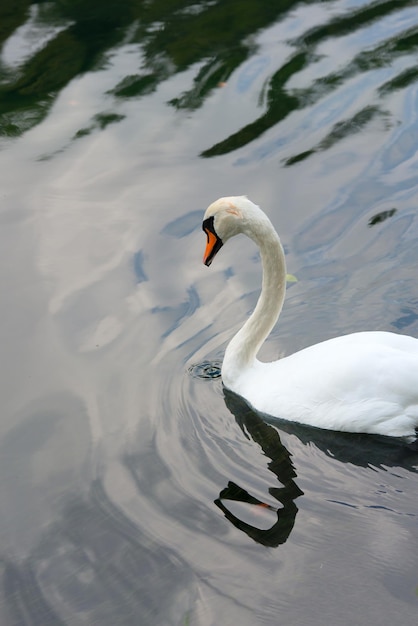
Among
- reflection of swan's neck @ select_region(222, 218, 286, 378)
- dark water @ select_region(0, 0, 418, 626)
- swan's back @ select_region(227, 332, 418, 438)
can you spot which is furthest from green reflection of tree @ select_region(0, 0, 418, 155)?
swan's back @ select_region(227, 332, 418, 438)

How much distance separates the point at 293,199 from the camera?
27.5ft

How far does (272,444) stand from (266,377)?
504mm

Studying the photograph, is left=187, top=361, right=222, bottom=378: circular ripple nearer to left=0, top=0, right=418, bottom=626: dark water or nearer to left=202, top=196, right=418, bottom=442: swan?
left=0, top=0, right=418, bottom=626: dark water

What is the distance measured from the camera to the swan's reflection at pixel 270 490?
488 centimetres

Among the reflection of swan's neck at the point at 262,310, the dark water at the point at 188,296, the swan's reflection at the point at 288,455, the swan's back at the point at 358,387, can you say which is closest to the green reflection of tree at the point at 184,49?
the dark water at the point at 188,296

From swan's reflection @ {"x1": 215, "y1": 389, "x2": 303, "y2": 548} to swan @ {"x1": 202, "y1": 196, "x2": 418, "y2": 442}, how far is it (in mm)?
106

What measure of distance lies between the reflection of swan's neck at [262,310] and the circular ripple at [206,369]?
20 cm

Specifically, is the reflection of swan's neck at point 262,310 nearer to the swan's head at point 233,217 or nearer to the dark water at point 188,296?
the swan's head at point 233,217

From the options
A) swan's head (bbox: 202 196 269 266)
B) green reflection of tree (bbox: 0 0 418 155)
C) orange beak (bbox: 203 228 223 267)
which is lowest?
green reflection of tree (bbox: 0 0 418 155)

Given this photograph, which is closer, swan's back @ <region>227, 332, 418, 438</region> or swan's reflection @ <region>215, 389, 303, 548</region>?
swan's reflection @ <region>215, 389, 303, 548</region>

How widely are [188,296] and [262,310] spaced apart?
3.52 ft

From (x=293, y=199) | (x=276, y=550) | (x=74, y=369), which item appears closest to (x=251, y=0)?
(x=293, y=199)

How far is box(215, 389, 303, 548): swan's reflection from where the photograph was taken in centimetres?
488

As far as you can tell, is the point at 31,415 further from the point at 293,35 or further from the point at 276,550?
the point at 293,35
